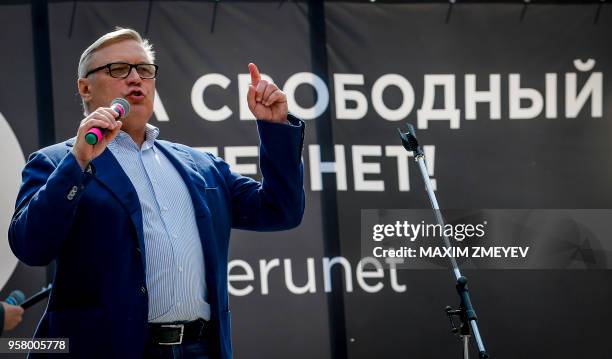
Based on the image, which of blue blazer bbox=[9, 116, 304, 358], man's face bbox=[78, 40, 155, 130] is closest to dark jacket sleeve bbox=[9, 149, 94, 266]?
blue blazer bbox=[9, 116, 304, 358]

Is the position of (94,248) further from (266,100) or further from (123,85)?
(266,100)

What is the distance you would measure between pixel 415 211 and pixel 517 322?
95cm

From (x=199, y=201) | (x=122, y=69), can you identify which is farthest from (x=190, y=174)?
(x=122, y=69)

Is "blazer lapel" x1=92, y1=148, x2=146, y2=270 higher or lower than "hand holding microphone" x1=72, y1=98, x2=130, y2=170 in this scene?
lower

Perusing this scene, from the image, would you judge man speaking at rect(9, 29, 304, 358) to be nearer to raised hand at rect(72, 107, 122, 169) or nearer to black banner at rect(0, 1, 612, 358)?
raised hand at rect(72, 107, 122, 169)

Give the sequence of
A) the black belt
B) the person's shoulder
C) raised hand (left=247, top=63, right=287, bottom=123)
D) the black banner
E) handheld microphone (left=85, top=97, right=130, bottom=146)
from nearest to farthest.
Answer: handheld microphone (left=85, top=97, right=130, bottom=146) < the black belt < the person's shoulder < raised hand (left=247, top=63, right=287, bottom=123) < the black banner

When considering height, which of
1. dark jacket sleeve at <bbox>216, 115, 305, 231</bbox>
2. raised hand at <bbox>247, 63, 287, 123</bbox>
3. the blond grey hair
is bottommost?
dark jacket sleeve at <bbox>216, 115, 305, 231</bbox>

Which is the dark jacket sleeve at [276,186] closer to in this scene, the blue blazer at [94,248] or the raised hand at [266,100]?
the raised hand at [266,100]

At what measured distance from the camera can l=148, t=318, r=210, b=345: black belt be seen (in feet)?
6.59

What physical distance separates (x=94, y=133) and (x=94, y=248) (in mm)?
321

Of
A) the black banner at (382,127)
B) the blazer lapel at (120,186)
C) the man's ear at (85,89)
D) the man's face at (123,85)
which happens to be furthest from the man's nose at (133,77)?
the black banner at (382,127)

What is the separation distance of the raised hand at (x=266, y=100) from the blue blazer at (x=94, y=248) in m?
0.27

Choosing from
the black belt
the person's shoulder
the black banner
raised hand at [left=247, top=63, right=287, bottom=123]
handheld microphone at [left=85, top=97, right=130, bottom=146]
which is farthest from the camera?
the black banner

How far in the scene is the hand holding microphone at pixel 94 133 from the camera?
1.86 meters
